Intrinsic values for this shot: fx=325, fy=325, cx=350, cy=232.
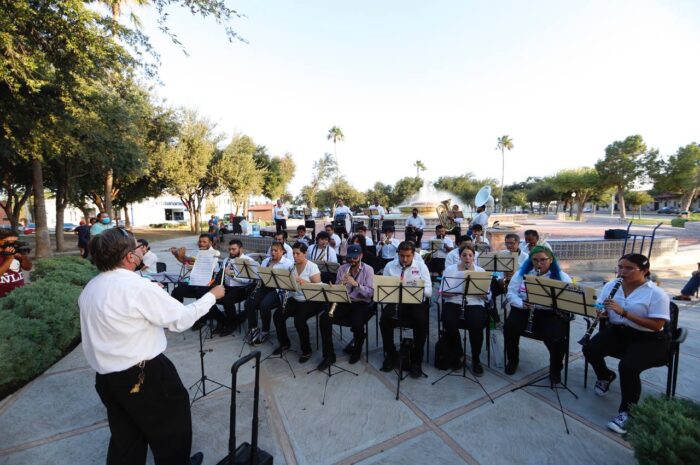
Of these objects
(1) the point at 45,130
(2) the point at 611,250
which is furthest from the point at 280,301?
(2) the point at 611,250

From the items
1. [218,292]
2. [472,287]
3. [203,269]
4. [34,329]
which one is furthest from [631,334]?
[34,329]

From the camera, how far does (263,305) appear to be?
218 inches

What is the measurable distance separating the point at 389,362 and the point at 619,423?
2.53 m

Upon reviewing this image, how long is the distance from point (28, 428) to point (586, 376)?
639 cm

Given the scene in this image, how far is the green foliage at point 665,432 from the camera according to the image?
205cm

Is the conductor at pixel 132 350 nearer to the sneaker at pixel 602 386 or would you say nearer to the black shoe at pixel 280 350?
the black shoe at pixel 280 350

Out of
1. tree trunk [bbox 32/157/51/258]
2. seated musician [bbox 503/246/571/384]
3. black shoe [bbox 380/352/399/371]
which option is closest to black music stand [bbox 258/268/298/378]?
black shoe [bbox 380/352/399/371]

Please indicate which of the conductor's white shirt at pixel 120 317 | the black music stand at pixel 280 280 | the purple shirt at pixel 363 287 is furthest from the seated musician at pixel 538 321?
the conductor's white shirt at pixel 120 317

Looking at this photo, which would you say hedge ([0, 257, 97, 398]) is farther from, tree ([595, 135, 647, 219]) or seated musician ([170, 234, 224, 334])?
tree ([595, 135, 647, 219])

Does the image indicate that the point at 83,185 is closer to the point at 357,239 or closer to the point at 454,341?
the point at 357,239

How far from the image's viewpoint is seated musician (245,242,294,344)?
5.53m

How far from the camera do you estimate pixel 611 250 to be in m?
10.8

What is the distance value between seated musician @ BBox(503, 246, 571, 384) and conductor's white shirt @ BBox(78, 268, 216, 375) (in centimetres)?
414

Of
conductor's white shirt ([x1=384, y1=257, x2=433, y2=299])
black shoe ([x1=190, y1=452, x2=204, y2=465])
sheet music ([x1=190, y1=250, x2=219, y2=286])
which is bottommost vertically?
black shoe ([x1=190, y1=452, x2=204, y2=465])
